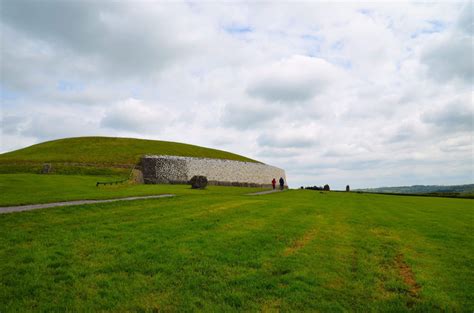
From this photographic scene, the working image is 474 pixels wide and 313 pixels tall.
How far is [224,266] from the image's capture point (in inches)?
367

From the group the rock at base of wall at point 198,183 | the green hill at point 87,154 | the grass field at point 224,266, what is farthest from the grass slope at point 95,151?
the grass field at point 224,266

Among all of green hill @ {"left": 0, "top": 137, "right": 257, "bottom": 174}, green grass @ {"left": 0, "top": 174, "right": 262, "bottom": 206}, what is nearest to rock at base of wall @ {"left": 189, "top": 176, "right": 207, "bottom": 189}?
green grass @ {"left": 0, "top": 174, "right": 262, "bottom": 206}

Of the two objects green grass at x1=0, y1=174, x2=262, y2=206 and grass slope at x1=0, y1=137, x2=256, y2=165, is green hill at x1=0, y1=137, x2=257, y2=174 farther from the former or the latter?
green grass at x1=0, y1=174, x2=262, y2=206

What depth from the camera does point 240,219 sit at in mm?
17297

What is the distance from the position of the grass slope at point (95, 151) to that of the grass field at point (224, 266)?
53258mm

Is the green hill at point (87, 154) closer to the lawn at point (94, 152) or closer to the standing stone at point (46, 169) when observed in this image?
the lawn at point (94, 152)

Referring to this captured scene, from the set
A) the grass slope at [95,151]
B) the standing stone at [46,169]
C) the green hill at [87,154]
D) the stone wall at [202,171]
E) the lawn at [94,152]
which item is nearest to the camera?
the standing stone at [46,169]

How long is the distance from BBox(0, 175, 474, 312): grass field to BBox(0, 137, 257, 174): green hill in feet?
162

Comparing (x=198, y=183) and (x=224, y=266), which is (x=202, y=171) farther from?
(x=224, y=266)

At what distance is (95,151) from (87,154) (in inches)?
141

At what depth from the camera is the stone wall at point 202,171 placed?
204 feet

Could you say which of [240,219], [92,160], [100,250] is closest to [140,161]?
[92,160]

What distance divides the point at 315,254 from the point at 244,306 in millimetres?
4673

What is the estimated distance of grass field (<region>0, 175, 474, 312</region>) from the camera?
728cm
